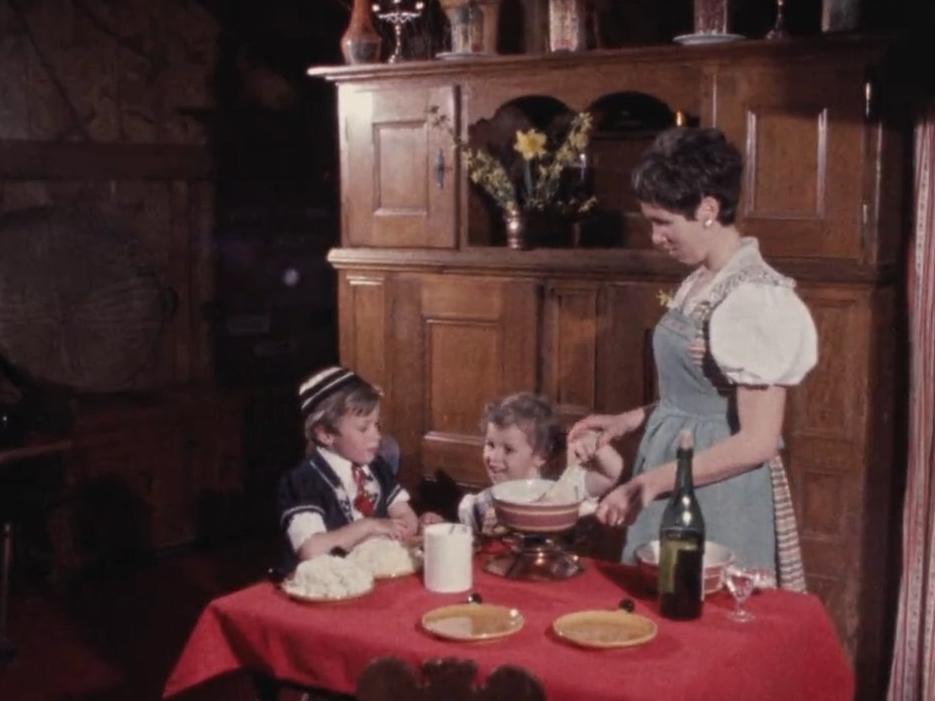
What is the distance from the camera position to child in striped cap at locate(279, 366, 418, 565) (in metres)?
2.97

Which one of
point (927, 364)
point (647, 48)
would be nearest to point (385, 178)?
point (647, 48)

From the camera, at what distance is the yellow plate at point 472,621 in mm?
2227

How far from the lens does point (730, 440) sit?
2717 mm

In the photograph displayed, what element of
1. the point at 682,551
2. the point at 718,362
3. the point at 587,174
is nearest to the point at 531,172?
the point at 587,174

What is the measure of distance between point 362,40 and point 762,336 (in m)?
2.33

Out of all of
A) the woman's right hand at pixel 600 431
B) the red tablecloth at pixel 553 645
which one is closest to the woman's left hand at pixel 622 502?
the red tablecloth at pixel 553 645

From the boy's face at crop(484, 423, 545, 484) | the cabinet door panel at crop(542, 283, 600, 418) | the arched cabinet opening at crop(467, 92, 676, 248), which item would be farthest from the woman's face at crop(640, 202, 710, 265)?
the arched cabinet opening at crop(467, 92, 676, 248)

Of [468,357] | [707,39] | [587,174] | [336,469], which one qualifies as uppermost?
[707,39]

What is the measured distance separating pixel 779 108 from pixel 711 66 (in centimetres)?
24

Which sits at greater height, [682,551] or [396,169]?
[396,169]

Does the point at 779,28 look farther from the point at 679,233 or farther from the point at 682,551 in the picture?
the point at 682,551

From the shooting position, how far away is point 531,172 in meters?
4.44

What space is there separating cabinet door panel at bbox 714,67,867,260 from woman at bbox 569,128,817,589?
831 mm

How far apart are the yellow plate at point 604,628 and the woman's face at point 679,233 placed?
90 centimetres
